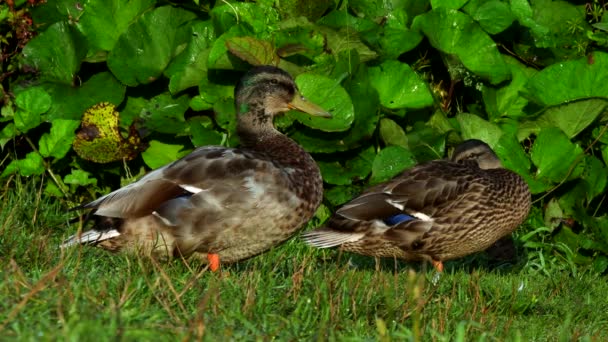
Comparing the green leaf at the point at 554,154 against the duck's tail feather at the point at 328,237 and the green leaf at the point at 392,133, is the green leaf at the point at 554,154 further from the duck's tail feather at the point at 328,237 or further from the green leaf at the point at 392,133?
the duck's tail feather at the point at 328,237

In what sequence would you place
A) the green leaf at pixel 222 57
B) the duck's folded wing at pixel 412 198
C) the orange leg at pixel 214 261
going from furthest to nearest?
the green leaf at pixel 222 57, the duck's folded wing at pixel 412 198, the orange leg at pixel 214 261

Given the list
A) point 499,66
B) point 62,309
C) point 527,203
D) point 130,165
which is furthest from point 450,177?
point 62,309

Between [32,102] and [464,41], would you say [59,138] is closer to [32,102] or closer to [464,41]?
[32,102]

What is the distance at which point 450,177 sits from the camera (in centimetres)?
674

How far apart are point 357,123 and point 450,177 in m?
0.80

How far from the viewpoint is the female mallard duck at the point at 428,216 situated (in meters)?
6.66

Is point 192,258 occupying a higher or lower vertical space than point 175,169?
lower

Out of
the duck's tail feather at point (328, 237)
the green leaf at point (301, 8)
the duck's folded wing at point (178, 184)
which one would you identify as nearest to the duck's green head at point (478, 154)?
the duck's tail feather at point (328, 237)

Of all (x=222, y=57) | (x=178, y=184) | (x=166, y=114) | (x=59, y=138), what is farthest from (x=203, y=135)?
(x=178, y=184)

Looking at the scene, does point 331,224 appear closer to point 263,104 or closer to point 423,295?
point 263,104

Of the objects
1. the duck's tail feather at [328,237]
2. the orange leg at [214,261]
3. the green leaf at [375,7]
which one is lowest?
the duck's tail feather at [328,237]

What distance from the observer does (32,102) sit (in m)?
7.27

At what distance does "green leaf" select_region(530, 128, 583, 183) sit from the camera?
7.32 meters

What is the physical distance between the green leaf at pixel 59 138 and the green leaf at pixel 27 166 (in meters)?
0.08
